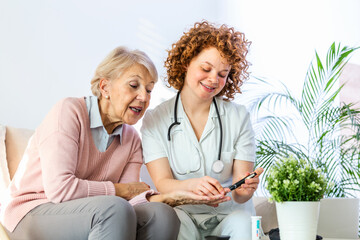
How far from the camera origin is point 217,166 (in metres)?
2.14

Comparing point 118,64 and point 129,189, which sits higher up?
point 118,64

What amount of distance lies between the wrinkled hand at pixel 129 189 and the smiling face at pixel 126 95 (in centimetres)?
27

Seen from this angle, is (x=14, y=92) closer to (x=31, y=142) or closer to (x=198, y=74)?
(x=31, y=142)

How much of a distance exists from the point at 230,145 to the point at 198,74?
1.23ft

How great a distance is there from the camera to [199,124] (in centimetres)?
227

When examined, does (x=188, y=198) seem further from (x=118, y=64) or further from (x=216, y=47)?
(x=216, y=47)

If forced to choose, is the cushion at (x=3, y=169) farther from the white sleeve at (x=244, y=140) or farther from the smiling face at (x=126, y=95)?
the white sleeve at (x=244, y=140)

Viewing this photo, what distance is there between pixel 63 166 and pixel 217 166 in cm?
73

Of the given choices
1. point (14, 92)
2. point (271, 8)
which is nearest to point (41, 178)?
point (14, 92)

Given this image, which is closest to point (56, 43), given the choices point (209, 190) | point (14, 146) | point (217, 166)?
point (14, 146)

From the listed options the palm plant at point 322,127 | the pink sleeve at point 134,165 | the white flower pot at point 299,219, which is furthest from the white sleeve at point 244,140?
the palm plant at point 322,127

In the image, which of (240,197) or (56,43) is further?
(56,43)

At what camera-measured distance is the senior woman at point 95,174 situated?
1611 millimetres

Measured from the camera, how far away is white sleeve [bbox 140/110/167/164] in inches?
85.7
